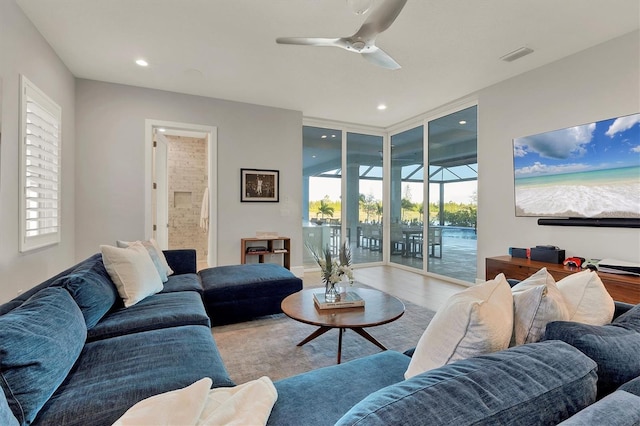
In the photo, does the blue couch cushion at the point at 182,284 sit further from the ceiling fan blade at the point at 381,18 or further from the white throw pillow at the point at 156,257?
the ceiling fan blade at the point at 381,18

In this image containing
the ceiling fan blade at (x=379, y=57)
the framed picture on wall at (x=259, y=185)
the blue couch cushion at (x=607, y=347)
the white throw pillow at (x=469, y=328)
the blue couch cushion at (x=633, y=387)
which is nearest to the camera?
the blue couch cushion at (x=633, y=387)

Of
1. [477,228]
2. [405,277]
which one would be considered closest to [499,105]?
[477,228]

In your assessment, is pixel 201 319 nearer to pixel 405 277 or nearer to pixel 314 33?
pixel 314 33

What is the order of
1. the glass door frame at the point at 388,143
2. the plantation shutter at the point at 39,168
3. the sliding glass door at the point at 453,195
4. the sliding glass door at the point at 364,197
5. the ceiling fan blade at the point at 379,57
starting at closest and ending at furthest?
the ceiling fan blade at the point at 379,57
the plantation shutter at the point at 39,168
the sliding glass door at the point at 453,195
the glass door frame at the point at 388,143
the sliding glass door at the point at 364,197

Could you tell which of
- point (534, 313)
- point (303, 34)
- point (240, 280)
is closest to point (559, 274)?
point (534, 313)

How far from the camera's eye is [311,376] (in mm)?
1283

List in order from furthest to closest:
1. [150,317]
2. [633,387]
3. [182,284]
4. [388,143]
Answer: [388,143] < [182,284] < [150,317] < [633,387]

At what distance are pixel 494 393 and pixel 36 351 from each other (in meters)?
1.47

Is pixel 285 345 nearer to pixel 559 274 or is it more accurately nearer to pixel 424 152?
pixel 559 274

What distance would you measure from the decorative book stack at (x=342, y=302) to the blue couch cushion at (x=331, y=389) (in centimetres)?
85

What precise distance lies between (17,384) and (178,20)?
2.85 meters

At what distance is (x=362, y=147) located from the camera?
20.4 ft

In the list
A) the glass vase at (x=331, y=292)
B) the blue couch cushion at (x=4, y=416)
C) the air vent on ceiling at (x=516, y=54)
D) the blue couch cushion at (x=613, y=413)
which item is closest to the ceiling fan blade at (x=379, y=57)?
the air vent on ceiling at (x=516, y=54)

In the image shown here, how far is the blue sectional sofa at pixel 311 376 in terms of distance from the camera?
640 millimetres
